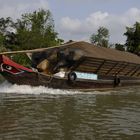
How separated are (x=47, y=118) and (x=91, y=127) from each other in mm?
1794

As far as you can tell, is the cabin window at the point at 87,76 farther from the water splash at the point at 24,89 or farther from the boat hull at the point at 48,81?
the water splash at the point at 24,89

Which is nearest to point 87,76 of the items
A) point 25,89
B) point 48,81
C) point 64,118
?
point 48,81

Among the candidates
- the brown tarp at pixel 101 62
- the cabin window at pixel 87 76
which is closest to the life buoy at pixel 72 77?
the cabin window at pixel 87 76

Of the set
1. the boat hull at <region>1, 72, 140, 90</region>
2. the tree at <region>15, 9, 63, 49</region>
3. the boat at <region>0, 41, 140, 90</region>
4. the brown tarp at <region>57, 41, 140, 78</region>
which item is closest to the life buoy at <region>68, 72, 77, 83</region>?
the boat at <region>0, 41, 140, 90</region>

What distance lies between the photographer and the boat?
20625mm

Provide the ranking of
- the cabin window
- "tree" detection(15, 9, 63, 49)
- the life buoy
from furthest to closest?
→ "tree" detection(15, 9, 63, 49), the cabin window, the life buoy

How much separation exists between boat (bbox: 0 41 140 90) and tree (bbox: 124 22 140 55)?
3657 centimetres

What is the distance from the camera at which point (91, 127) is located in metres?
11.6

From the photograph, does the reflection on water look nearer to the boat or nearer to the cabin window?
the boat

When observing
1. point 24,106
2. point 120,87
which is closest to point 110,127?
point 24,106

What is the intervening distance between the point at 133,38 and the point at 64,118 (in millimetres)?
53540

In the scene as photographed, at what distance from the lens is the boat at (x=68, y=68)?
67.7 feet

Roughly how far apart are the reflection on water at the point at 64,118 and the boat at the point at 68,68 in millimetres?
1436

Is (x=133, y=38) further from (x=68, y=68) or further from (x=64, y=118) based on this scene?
(x=64, y=118)
